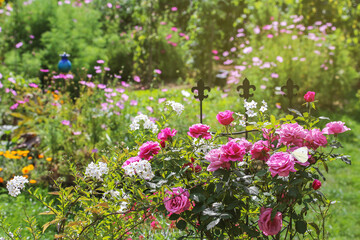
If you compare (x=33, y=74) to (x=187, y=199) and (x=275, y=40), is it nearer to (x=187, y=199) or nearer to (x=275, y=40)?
(x=275, y=40)

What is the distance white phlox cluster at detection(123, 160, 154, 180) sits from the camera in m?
1.50

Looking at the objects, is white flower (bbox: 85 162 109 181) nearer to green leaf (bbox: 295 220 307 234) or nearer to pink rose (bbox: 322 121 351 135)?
green leaf (bbox: 295 220 307 234)

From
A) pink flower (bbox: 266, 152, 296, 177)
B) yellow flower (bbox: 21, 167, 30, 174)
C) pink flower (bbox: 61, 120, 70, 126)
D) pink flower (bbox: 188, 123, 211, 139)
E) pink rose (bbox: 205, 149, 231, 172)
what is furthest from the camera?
pink flower (bbox: 61, 120, 70, 126)

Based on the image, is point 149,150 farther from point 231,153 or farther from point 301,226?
point 301,226

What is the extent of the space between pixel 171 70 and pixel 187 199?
20.6ft

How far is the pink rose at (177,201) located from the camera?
151 centimetres

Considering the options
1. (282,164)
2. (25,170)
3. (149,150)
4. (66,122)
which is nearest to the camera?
(282,164)

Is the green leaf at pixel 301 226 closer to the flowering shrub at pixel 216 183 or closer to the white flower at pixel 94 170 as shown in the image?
the flowering shrub at pixel 216 183

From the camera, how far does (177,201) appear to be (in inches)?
59.9

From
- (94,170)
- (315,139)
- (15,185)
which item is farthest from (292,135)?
(15,185)

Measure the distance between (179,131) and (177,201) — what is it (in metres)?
2.55

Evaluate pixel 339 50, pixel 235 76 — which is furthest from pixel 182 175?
pixel 339 50

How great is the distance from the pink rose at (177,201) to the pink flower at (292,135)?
418 millimetres

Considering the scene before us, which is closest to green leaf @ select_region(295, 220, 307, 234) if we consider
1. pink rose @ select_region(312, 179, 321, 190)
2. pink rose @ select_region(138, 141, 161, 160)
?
pink rose @ select_region(312, 179, 321, 190)
